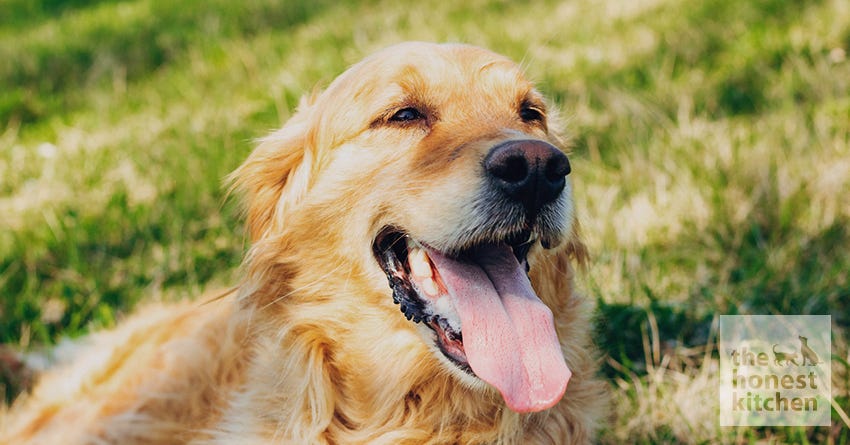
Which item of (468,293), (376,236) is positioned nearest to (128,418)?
(376,236)

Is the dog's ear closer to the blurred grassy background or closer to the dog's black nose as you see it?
the blurred grassy background

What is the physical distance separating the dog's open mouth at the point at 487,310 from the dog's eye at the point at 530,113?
0.51 meters

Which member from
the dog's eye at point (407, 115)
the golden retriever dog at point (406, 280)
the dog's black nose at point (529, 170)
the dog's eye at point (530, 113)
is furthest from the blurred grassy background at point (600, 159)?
the dog's black nose at point (529, 170)

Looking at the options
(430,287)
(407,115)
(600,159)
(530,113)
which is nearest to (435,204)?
(430,287)

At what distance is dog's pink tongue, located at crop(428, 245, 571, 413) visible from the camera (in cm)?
204

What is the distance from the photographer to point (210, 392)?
9.12 ft

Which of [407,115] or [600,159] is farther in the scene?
[600,159]

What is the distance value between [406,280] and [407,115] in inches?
20.6

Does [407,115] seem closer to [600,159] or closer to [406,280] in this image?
[406,280]

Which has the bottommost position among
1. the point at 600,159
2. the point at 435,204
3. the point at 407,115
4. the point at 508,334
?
the point at 600,159

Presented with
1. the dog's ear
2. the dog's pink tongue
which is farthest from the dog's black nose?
the dog's ear

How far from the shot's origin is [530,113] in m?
2.62

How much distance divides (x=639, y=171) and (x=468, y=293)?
7.65ft

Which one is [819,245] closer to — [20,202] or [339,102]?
[339,102]
